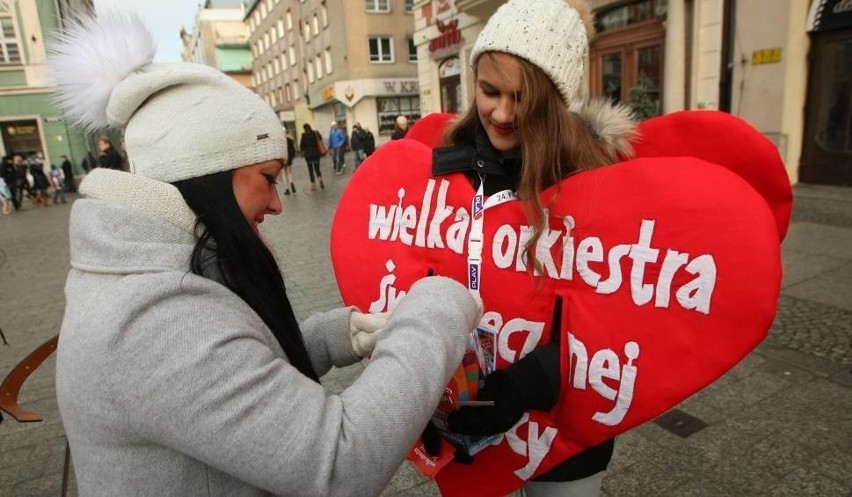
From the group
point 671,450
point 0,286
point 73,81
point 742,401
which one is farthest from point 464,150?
point 0,286

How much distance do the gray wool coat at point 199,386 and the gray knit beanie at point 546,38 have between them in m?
0.73

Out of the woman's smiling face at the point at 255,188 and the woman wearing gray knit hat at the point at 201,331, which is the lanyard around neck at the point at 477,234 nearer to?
the woman wearing gray knit hat at the point at 201,331

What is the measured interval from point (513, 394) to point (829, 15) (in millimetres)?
9072

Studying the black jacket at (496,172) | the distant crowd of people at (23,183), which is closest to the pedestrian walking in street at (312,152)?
the distant crowd of people at (23,183)

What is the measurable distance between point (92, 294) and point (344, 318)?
63 centimetres

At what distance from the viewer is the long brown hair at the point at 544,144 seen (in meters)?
1.34

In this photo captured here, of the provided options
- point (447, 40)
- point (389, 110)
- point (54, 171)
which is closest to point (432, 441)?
point (447, 40)

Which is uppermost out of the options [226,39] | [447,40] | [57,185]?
[226,39]

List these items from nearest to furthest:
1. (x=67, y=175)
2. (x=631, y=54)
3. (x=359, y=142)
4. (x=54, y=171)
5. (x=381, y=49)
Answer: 1. (x=631, y=54)
2. (x=359, y=142)
3. (x=54, y=171)
4. (x=67, y=175)
5. (x=381, y=49)

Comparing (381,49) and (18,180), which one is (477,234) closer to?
Answer: (18,180)

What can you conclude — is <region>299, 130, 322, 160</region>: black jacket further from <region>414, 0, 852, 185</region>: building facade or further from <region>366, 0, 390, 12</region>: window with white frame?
<region>366, 0, 390, 12</region>: window with white frame

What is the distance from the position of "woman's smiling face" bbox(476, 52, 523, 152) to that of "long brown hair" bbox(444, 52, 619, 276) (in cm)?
2

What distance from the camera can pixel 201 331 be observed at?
2.78 feet

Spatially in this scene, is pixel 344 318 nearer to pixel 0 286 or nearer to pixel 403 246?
pixel 403 246
